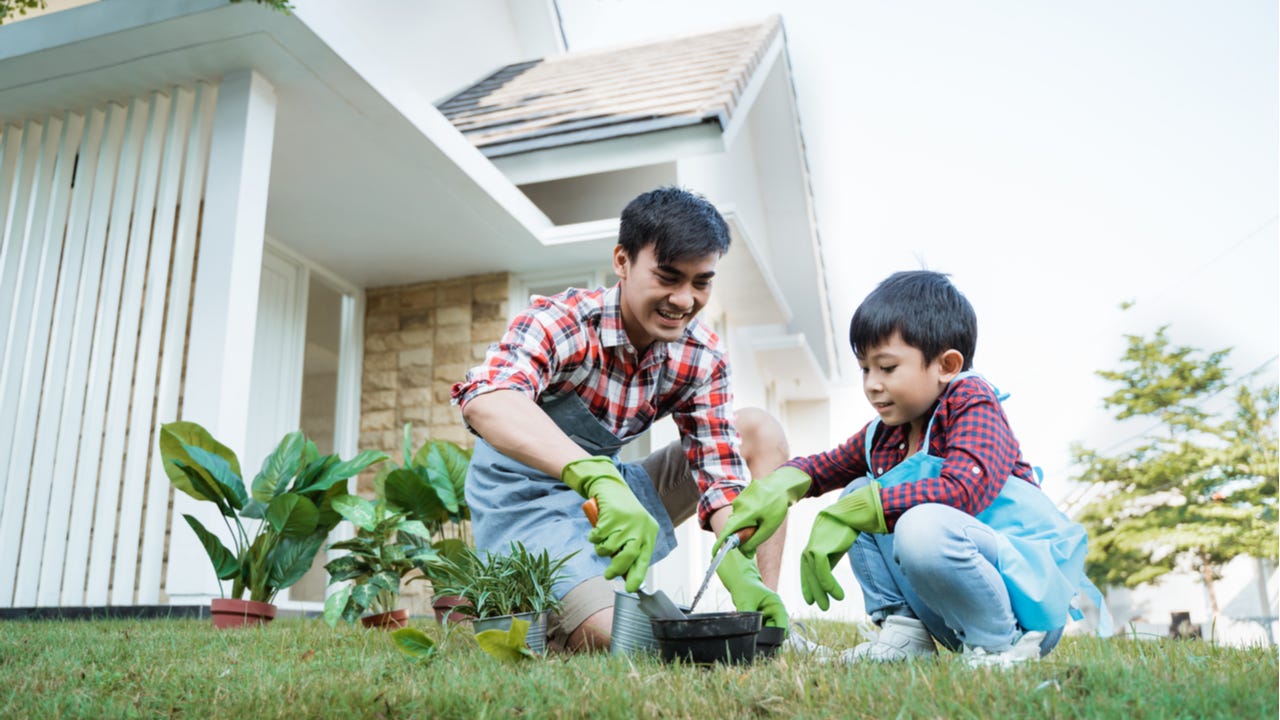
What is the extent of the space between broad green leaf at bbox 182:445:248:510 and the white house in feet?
1.27

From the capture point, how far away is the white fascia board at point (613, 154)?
5.38m

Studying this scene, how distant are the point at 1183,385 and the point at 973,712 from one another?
727 inches

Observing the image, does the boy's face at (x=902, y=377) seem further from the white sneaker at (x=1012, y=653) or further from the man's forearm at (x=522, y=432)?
the man's forearm at (x=522, y=432)

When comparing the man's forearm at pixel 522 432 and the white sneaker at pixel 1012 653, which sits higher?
the man's forearm at pixel 522 432

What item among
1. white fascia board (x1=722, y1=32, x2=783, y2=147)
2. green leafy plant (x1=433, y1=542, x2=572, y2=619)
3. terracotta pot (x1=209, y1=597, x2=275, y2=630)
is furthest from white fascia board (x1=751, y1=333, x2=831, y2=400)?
green leafy plant (x1=433, y1=542, x2=572, y2=619)

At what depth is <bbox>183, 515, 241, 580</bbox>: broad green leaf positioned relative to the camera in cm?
324

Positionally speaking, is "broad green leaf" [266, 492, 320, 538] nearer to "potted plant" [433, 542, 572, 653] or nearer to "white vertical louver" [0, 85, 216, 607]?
"white vertical louver" [0, 85, 216, 607]

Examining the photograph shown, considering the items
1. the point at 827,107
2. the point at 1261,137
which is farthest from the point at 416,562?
the point at 1261,137

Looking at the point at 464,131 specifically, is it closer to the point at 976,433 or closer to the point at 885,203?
the point at 976,433

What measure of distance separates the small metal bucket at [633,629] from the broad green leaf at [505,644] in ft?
0.80

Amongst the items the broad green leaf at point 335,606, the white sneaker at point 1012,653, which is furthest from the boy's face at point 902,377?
the broad green leaf at point 335,606

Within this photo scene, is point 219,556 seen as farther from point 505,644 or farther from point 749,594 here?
point 749,594

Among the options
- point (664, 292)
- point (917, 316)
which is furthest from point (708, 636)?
point (664, 292)

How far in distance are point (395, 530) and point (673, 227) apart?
1640 millimetres
